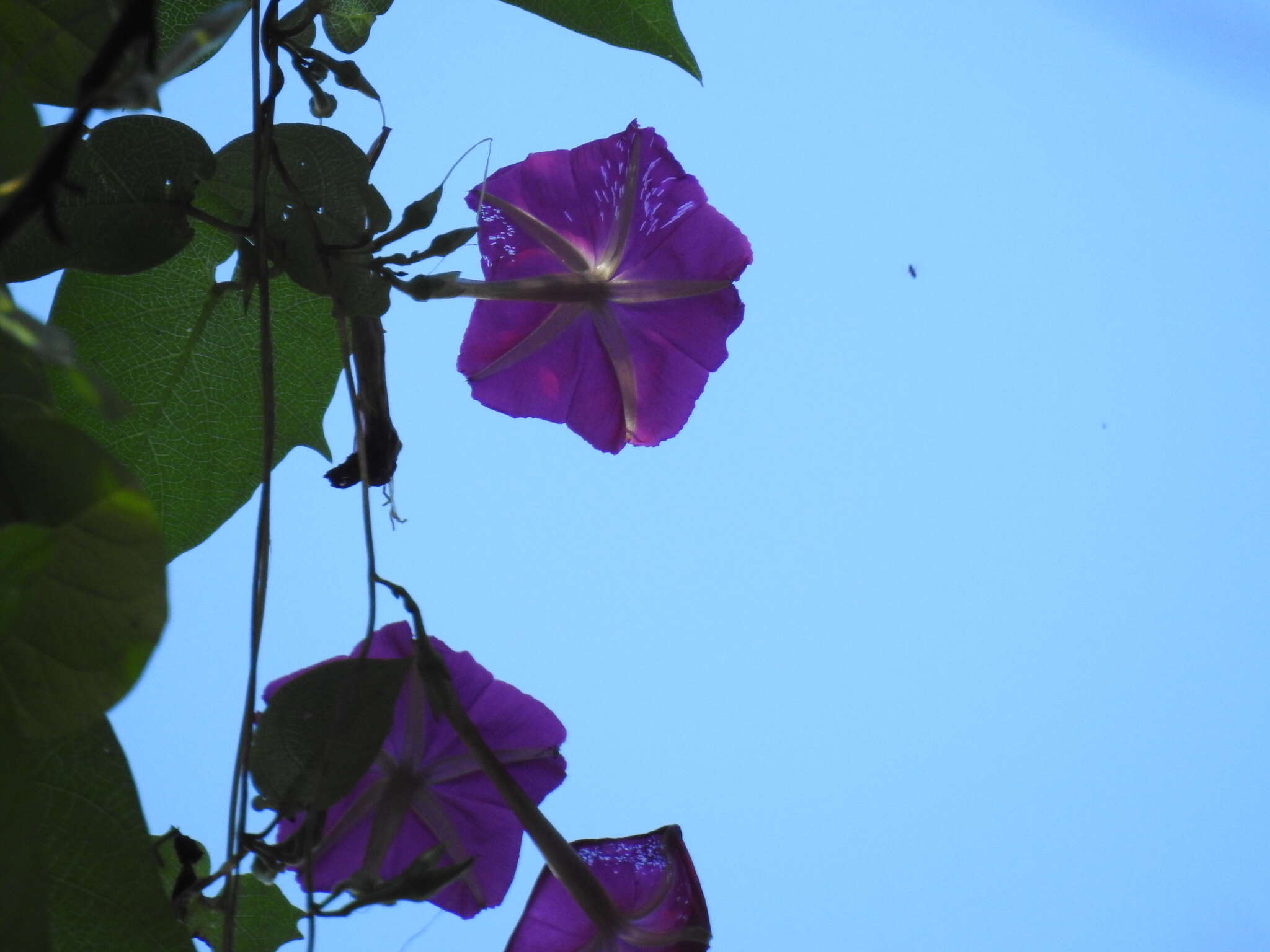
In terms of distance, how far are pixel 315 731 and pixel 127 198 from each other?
0.83 feet

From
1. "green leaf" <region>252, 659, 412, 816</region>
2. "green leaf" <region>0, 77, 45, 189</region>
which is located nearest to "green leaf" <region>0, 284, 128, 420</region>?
"green leaf" <region>0, 77, 45, 189</region>

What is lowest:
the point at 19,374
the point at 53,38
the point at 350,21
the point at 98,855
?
the point at 98,855

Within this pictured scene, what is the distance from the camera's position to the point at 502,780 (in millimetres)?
454

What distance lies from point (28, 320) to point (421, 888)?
0.25 meters

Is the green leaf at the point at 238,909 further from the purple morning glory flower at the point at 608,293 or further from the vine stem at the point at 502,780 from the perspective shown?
the purple morning glory flower at the point at 608,293

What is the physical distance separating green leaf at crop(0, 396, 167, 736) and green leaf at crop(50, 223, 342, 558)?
0.28m

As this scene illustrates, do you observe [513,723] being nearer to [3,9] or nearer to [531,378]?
[531,378]

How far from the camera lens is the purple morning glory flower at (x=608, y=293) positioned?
59 centimetres

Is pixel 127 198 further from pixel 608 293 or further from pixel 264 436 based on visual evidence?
pixel 608 293

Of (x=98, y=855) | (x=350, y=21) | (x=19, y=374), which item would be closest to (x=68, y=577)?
(x=19, y=374)

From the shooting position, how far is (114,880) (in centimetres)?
43

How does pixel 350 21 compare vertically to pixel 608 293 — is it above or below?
above

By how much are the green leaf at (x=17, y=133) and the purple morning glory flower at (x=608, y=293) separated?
9.9 inches

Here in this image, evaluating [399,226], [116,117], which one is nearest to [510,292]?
[399,226]
